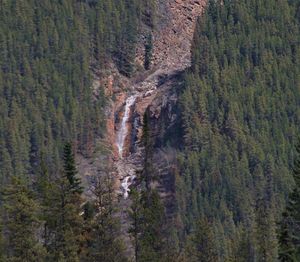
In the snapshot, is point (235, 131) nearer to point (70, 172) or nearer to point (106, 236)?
point (70, 172)

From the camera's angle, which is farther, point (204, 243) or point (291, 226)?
point (204, 243)

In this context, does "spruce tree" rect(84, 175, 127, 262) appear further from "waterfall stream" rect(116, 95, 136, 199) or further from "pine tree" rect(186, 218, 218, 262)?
"waterfall stream" rect(116, 95, 136, 199)

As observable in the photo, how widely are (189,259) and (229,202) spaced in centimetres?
8000

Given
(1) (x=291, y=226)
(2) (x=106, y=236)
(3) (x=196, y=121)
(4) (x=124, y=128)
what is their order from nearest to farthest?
(1) (x=291, y=226), (2) (x=106, y=236), (3) (x=196, y=121), (4) (x=124, y=128)

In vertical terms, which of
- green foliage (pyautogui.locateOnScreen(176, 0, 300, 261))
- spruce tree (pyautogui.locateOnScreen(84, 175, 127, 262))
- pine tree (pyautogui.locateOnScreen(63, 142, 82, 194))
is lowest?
spruce tree (pyautogui.locateOnScreen(84, 175, 127, 262))

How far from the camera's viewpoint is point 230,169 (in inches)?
6781

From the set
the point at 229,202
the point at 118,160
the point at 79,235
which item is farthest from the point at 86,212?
the point at 118,160

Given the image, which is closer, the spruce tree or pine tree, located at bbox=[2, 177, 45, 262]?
pine tree, located at bbox=[2, 177, 45, 262]

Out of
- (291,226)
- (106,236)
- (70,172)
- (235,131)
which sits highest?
(235,131)

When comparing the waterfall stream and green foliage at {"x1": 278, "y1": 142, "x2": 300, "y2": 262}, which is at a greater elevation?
the waterfall stream

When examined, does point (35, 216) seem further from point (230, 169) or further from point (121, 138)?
point (121, 138)

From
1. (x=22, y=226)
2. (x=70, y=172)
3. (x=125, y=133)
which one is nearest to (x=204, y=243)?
(x=70, y=172)

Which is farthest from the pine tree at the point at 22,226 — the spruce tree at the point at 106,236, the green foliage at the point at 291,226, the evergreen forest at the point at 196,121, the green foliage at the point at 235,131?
the green foliage at the point at 235,131

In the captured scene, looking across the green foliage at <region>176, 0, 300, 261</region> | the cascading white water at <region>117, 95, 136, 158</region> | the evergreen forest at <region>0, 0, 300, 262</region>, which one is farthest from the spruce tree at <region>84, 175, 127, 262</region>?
the cascading white water at <region>117, 95, 136, 158</region>
